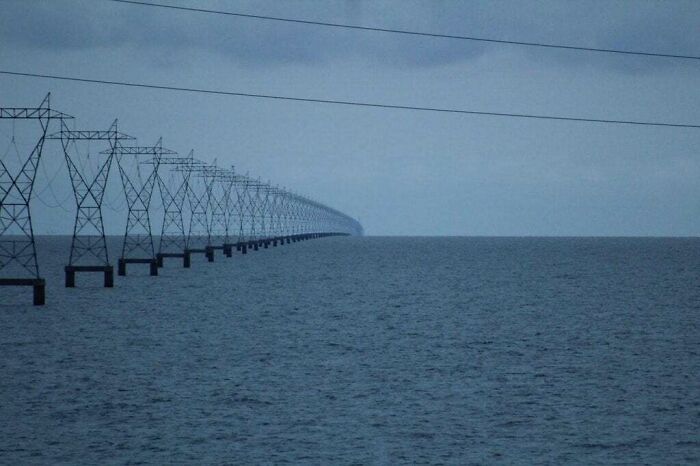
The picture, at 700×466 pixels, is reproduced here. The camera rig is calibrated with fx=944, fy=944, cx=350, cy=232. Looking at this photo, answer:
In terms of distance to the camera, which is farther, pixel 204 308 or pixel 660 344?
pixel 204 308

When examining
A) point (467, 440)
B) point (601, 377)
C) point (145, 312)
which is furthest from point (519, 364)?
point (145, 312)

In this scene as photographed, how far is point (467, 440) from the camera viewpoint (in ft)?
58.4

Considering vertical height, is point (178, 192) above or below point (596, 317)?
above

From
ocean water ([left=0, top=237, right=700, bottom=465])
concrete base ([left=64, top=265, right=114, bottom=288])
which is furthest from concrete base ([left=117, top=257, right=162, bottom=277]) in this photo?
ocean water ([left=0, top=237, right=700, bottom=465])

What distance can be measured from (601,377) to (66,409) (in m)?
14.1

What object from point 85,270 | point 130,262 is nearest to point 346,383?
point 85,270

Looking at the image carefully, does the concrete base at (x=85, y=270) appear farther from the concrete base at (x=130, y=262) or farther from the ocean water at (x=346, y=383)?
the concrete base at (x=130, y=262)

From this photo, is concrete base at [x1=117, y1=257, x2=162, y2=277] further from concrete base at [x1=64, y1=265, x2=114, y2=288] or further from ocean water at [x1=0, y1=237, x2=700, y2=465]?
ocean water at [x1=0, y1=237, x2=700, y2=465]

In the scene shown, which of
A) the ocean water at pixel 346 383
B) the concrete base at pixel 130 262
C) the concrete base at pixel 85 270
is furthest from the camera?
the concrete base at pixel 130 262

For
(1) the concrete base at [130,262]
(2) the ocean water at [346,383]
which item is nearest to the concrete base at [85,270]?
(2) the ocean water at [346,383]

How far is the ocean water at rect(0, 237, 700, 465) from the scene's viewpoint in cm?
1716

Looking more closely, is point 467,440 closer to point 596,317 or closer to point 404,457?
point 404,457

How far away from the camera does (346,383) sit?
80.0 ft

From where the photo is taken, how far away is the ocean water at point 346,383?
56.3ft
